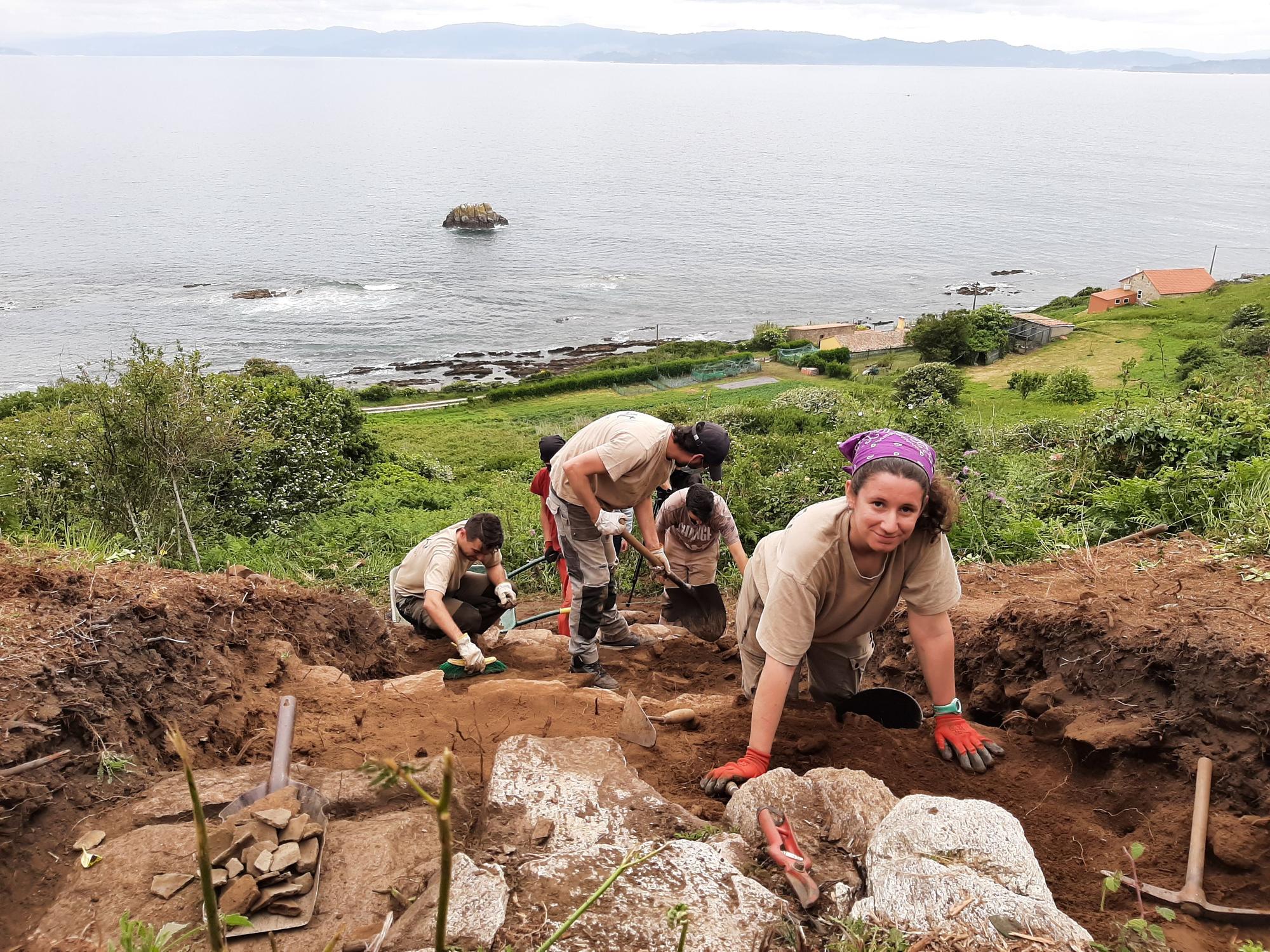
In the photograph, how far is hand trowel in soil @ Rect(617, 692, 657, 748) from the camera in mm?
4105

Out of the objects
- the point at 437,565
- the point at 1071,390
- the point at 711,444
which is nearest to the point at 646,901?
the point at 711,444

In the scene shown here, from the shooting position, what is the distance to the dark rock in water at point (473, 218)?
8156 cm

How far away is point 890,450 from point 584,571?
3036 mm

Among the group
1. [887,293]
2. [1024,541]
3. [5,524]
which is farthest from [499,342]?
[1024,541]

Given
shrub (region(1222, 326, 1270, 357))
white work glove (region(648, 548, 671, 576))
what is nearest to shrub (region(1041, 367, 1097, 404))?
shrub (region(1222, 326, 1270, 357))

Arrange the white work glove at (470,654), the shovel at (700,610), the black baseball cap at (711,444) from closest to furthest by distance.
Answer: the black baseball cap at (711,444) → the white work glove at (470,654) → the shovel at (700,610)

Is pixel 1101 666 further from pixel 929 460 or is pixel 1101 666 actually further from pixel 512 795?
pixel 512 795

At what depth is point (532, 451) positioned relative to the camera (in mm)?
26938

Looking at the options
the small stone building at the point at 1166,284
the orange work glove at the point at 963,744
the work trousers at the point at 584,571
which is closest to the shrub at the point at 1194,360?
the small stone building at the point at 1166,284

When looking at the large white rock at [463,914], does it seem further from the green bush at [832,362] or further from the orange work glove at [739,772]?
the green bush at [832,362]

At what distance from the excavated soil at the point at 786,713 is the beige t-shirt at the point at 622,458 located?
4.24ft

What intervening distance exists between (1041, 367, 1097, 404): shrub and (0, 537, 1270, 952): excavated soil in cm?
2775

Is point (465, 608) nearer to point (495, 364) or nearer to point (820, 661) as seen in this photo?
point (820, 661)

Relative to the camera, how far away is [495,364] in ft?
156
